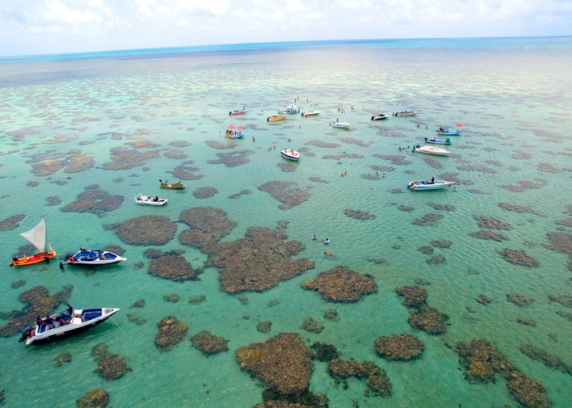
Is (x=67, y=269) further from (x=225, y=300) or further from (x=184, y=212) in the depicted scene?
(x=225, y=300)

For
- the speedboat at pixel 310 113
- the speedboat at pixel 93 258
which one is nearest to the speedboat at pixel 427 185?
the speedboat at pixel 93 258

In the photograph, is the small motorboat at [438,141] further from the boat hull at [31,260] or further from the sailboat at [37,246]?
the boat hull at [31,260]

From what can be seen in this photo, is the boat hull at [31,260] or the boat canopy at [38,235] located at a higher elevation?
the boat canopy at [38,235]

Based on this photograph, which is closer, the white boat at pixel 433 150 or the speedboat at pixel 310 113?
the white boat at pixel 433 150

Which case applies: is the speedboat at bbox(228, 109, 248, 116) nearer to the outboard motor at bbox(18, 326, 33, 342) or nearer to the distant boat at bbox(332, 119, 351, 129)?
the distant boat at bbox(332, 119, 351, 129)

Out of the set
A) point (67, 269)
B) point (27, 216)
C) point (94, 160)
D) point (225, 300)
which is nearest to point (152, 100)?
point (94, 160)
